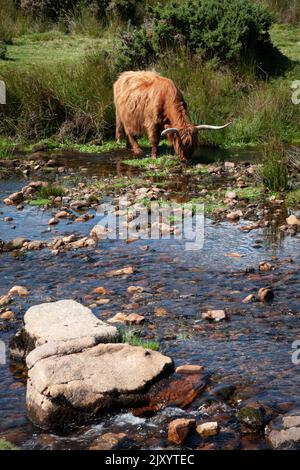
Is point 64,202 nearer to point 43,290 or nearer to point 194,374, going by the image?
point 43,290

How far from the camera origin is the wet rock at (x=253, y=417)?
404cm

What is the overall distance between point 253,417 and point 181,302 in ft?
6.06

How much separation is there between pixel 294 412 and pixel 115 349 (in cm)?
115

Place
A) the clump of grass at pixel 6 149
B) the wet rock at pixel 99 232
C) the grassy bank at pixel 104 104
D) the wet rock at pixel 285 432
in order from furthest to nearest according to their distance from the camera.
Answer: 1. the grassy bank at pixel 104 104
2. the clump of grass at pixel 6 149
3. the wet rock at pixel 99 232
4. the wet rock at pixel 285 432

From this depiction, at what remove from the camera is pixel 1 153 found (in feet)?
38.5

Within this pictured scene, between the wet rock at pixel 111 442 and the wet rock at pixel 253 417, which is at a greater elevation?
the wet rock at pixel 253 417

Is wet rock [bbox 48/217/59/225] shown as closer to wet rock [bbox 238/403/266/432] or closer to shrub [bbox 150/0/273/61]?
wet rock [bbox 238/403/266/432]

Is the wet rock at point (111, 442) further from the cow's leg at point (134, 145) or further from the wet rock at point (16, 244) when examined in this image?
the cow's leg at point (134, 145)

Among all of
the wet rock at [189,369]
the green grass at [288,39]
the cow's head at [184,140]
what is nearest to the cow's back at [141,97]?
the cow's head at [184,140]

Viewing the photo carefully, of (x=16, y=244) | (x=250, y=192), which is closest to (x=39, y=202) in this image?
(x=16, y=244)

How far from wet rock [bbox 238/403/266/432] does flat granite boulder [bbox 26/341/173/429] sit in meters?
0.59

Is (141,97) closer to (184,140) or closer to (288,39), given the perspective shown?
(184,140)

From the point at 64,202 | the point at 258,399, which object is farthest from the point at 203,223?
the point at 258,399

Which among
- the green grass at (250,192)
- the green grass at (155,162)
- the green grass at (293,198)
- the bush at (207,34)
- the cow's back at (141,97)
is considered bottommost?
the green grass at (155,162)
